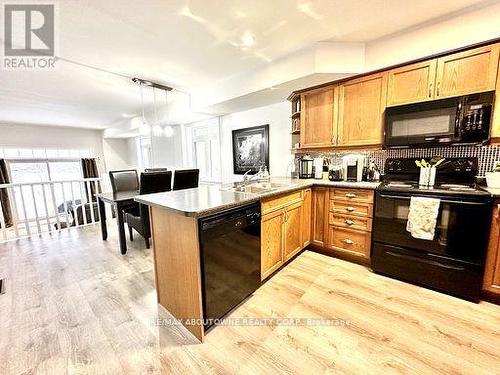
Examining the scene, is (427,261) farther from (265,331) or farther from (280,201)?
(265,331)

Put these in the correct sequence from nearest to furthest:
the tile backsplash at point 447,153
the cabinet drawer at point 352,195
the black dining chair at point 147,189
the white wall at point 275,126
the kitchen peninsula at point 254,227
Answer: the kitchen peninsula at point 254,227
the tile backsplash at point 447,153
the cabinet drawer at point 352,195
the black dining chair at point 147,189
the white wall at point 275,126

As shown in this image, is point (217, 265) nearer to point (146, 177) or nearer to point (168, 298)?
point (168, 298)

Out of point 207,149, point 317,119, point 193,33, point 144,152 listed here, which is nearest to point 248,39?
point 193,33

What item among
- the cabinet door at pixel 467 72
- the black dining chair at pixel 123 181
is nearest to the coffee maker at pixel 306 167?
the cabinet door at pixel 467 72

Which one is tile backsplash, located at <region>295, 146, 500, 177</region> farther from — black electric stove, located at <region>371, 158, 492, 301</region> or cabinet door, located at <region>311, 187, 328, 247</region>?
cabinet door, located at <region>311, 187, 328, 247</region>

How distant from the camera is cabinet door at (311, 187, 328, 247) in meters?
2.58

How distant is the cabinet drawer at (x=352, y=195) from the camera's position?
7.39ft

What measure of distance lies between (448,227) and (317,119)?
1799 mm

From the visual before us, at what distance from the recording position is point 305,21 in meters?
1.88

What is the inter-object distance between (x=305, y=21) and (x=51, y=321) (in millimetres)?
3322

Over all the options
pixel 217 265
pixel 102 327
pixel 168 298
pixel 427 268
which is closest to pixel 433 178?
pixel 427 268

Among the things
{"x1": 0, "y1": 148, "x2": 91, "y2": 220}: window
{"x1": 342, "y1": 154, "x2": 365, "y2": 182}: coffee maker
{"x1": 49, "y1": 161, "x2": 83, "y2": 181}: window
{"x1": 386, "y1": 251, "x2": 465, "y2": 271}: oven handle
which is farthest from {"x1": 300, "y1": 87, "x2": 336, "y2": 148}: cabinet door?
{"x1": 49, "y1": 161, "x2": 83, "y2": 181}: window

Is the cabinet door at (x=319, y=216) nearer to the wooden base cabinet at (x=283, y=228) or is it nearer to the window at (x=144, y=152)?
the wooden base cabinet at (x=283, y=228)

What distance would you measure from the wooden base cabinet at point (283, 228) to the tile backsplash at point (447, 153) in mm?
986
